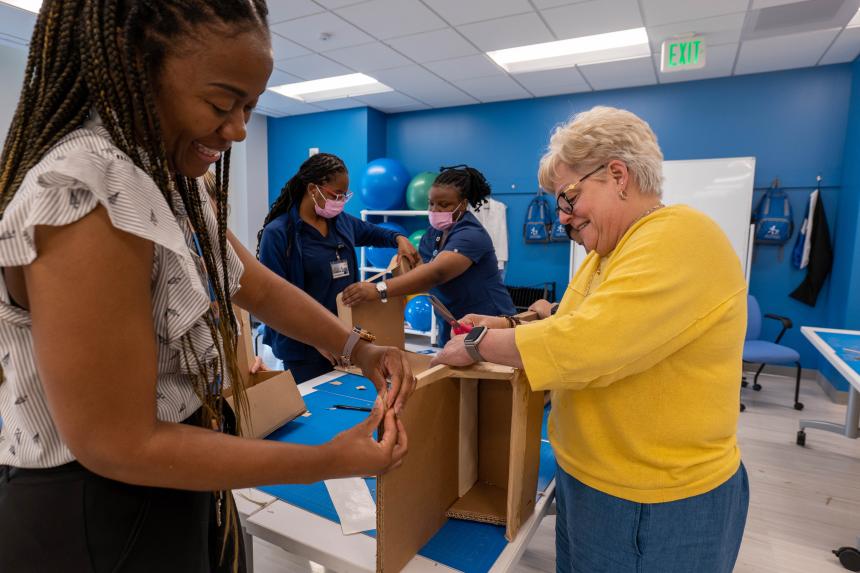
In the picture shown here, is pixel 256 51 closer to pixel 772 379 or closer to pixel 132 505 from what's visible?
pixel 132 505

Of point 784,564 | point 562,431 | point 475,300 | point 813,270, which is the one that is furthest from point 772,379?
point 562,431

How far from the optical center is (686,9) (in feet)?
10.9

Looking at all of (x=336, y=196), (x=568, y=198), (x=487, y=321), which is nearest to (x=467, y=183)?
(x=336, y=196)

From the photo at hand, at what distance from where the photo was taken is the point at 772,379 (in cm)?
456

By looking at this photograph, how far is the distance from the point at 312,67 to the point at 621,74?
9.52ft

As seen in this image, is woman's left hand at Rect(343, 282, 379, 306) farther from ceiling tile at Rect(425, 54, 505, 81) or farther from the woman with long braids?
ceiling tile at Rect(425, 54, 505, 81)

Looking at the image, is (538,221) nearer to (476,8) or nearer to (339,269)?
(476,8)

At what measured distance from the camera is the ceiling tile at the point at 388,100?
5.56m

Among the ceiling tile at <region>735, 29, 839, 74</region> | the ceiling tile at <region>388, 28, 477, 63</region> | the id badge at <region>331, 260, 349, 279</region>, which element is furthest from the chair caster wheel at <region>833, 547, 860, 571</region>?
the ceiling tile at <region>388, 28, 477, 63</region>

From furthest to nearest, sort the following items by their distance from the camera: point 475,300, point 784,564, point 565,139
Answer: point 475,300, point 784,564, point 565,139

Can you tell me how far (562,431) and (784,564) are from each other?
73.6 inches

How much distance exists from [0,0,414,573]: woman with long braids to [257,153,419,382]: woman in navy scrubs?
1508 millimetres

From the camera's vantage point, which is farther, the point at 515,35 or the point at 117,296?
the point at 515,35

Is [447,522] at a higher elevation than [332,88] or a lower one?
lower
